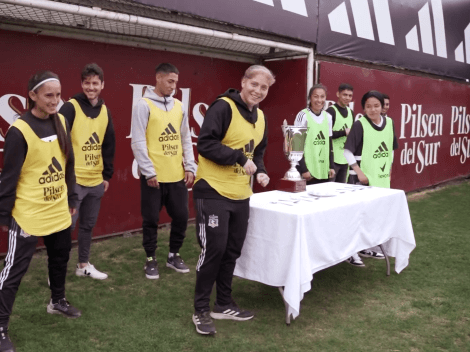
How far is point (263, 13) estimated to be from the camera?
19.0 feet

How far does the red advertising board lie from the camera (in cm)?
462

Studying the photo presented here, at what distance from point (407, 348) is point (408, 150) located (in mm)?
6544

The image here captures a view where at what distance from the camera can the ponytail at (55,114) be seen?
285 centimetres

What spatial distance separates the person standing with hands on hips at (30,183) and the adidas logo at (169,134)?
127 centimetres

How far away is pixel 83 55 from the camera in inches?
200

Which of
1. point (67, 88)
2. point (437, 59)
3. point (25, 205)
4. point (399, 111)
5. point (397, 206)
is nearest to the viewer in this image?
point (25, 205)

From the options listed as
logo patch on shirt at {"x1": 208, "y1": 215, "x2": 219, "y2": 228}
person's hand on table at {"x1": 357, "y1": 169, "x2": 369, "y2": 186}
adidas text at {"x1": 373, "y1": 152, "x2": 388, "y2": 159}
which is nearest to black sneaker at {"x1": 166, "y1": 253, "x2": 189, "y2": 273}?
logo patch on shirt at {"x1": 208, "y1": 215, "x2": 219, "y2": 228}

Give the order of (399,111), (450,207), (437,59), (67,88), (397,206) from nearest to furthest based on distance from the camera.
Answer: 1. (397,206)
2. (67,88)
3. (450,207)
4. (399,111)
5. (437,59)

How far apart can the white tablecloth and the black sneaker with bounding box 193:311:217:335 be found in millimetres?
459

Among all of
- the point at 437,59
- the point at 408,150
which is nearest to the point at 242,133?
the point at 408,150

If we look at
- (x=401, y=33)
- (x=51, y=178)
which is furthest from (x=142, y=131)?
(x=401, y=33)

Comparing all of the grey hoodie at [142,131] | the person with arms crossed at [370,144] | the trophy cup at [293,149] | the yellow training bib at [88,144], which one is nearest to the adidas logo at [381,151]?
the person with arms crossed at [370,144]

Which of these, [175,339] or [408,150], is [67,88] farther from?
[408,150]

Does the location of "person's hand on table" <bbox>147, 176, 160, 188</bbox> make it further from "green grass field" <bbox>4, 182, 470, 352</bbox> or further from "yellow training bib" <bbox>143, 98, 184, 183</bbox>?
"green grass field" <bbox>4, 182, 470, 352</bbox>
